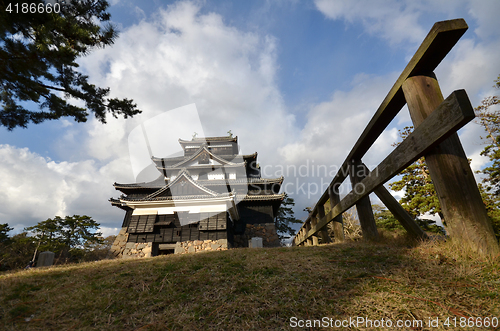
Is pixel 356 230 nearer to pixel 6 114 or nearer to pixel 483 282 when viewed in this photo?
pixel 483 282

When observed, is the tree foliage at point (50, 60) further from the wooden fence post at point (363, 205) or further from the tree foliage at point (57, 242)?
the tree foliage at point (57, 242)

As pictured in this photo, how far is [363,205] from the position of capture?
346 cm

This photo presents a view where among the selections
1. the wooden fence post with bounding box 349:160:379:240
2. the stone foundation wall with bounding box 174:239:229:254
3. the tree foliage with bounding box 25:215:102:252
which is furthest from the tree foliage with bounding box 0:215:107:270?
the wooden fence post with bounding box 349:160:379:240

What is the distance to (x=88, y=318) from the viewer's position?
8.04 ft

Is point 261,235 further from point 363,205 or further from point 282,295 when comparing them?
point 282,295

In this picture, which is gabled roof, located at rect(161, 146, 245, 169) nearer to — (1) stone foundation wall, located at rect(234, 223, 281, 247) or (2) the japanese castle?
(2) the japanese castle

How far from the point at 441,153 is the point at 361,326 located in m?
1.65

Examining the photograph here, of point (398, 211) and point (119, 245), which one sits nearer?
point (398, 211)

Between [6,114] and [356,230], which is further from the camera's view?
[356,230]

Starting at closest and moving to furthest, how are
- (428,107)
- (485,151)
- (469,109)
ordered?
(469,109)
(428,107)
(485,151)

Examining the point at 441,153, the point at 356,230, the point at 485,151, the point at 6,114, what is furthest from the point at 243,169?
the point at 441,153

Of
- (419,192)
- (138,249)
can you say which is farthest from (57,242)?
(419,192)

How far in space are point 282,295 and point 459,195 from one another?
78.5 inches

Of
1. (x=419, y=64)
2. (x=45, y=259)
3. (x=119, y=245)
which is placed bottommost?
A: (x=45, y=259)
